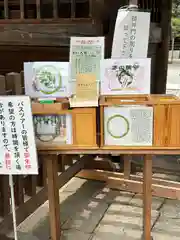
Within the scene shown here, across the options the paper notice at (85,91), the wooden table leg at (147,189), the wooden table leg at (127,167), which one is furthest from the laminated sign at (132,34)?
the wooden table leg at (127,167)

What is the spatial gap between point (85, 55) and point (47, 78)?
40 cm

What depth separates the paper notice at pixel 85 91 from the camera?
9.86ft

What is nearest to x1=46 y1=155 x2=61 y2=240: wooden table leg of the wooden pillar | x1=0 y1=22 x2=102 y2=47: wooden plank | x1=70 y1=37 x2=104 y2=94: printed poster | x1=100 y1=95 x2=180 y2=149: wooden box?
x1=100 y1=95 x2=180 y2=149: wooden box

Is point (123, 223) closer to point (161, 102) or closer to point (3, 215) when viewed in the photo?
point (3, 215)

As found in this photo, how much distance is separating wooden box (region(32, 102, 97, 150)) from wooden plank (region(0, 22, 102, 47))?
170cm

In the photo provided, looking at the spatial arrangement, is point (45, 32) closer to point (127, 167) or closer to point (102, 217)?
point (127, 167)

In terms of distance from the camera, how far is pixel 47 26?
4613 mm

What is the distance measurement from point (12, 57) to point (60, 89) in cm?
245

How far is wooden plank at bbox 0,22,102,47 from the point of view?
4426 mm

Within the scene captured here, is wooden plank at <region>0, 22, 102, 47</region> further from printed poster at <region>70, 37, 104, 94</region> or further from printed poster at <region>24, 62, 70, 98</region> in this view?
printed poster at <region>24, 62, 70, 98</region>

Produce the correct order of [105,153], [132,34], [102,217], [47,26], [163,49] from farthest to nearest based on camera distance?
[163,49]
[47,26]
[102,217]
[132,34]
[105,153]

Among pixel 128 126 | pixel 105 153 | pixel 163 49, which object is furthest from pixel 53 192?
pixel 163 49

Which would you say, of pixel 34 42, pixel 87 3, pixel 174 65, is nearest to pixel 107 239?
pixel 34 42

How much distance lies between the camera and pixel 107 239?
12.4 ft
